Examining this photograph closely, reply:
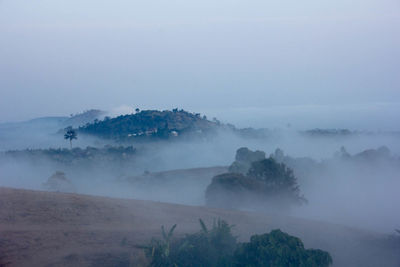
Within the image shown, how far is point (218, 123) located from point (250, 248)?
122755mm

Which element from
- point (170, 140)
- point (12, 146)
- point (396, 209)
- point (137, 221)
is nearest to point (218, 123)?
point (170, 140)

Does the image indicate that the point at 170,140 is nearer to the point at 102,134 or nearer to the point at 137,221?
the point at 102,134

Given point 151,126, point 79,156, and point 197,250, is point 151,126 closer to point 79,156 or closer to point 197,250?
point 79,156

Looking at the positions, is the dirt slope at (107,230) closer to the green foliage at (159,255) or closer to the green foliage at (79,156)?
the green foliage at (159,255)

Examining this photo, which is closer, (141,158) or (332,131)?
(141,158)

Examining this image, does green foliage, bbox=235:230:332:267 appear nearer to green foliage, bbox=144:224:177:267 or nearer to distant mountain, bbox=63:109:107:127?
green foliage, bbox=144:224:177:267

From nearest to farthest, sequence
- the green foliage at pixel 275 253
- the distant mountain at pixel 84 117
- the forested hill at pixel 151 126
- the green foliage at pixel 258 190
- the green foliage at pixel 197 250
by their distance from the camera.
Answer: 1. the green foliage at pixel 275 253
2. the green foliage at pixel 197 250
3. the green foliage at pixel 258 190
4. the forested hill at pixel 151 126
5. the distant mountain at pixel 84 117

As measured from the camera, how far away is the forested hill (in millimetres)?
105812

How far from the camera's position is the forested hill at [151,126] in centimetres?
10581

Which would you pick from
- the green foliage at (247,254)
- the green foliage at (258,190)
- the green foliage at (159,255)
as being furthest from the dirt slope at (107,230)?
the green foliage at (258,190)

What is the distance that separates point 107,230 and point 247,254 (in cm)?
659

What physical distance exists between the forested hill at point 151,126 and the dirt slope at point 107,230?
82.2 m

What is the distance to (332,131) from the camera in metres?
135

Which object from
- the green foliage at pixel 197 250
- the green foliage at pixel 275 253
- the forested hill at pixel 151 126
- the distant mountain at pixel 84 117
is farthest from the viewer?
the distant mountain at pixel 84 117
